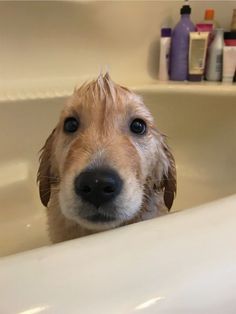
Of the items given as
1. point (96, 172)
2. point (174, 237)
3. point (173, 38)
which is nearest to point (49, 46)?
point (173, 38)

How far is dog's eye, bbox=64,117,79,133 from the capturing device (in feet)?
3.60

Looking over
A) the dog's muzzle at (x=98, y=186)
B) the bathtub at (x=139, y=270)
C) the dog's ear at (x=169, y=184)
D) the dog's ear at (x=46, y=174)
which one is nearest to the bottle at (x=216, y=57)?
the dog's ear at (x=169, y=184)

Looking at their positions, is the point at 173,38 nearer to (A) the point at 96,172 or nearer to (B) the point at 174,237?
(A) the point at 96,172

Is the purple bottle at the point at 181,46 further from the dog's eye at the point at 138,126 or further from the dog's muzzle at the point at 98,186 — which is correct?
the dog's muzzle at the point at 98,186

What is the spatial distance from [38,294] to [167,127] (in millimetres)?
1640

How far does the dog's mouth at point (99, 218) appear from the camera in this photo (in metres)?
0.85

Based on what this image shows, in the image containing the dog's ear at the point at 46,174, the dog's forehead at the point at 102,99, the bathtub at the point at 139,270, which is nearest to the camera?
the bathtub at the point at 139,270

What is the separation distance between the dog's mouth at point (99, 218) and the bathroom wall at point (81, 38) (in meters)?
0.97

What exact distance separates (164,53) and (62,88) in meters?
0.64

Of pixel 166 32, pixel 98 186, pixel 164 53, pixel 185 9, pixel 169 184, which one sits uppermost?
pixel 185 9

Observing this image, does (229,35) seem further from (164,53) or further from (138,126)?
(138,126)

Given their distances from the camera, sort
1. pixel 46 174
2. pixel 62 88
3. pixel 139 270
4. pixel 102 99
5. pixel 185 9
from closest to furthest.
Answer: pixel 139 270
pixel 102 99
pixel 46 174
pixel 62 88
pixel 185 9

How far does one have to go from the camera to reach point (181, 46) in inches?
81.6

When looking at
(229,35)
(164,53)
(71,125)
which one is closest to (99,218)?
(71,125)
